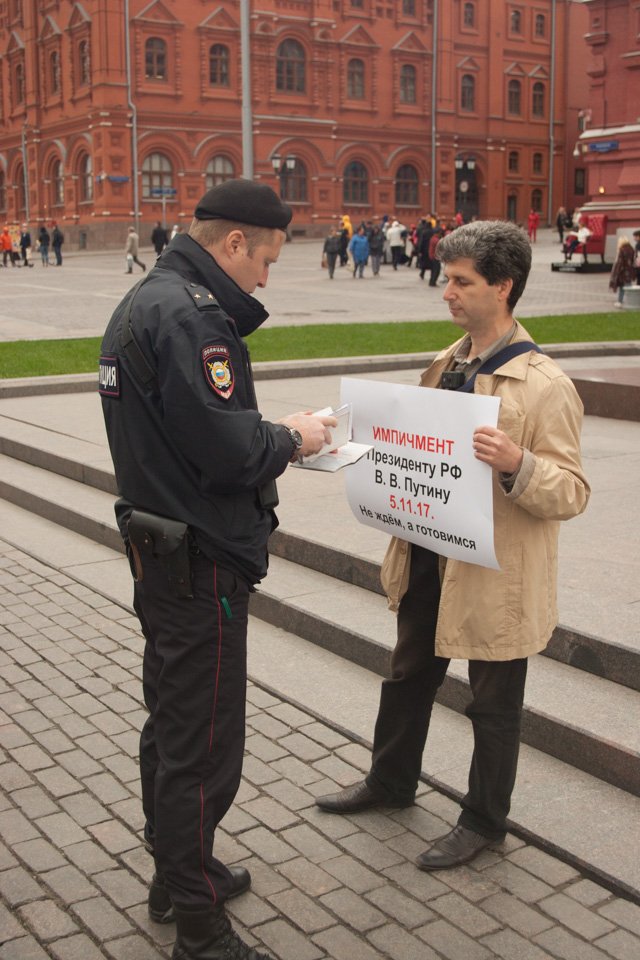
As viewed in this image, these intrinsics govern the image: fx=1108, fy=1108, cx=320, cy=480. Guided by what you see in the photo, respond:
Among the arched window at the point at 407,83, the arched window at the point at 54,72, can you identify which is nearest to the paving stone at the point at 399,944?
the arched window at the point at 54,72

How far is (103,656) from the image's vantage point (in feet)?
17.8

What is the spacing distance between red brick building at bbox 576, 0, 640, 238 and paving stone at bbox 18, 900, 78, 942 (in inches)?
1265

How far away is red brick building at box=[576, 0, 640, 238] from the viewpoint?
107ft

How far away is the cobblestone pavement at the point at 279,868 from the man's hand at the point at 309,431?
4.53 feet

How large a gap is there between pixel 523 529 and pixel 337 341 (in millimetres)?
12566

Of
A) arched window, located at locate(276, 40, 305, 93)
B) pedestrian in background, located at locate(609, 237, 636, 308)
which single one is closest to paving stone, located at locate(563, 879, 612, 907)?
pedestrian in background, located at locate(609, 237, 636, 308)

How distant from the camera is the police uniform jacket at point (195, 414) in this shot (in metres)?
2.71

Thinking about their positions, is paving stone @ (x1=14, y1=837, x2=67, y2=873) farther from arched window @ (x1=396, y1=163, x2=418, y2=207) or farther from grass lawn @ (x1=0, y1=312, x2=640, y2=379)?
arched window @ (x1=396, y1=163, x2=418, y2=207)

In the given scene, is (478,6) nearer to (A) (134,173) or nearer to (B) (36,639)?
(A) (134,173)

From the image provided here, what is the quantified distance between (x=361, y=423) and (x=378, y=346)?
1145 centimetres

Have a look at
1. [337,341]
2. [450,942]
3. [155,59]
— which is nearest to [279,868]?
[450,942]

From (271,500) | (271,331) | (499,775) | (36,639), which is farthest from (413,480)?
(271,331)

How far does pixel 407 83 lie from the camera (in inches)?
2435

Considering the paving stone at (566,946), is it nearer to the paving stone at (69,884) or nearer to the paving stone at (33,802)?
the paving stone at (69,884)
